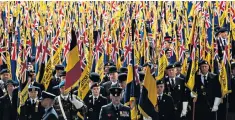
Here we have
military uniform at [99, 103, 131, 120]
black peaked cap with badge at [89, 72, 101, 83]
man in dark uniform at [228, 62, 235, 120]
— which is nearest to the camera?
military uniform at [99, 103, 131, 120]

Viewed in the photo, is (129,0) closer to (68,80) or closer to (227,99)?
(227,99)

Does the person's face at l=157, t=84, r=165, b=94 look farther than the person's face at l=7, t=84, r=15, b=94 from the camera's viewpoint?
No

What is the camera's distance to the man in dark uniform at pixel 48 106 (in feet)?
31.0

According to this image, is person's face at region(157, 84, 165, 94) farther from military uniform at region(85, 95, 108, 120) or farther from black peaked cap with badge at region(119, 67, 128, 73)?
black peaked cap with badge at region(119, 67, 128, 73)

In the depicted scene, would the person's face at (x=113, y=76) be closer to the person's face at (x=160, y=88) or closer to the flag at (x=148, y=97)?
the person's face at (x=160, y=88)

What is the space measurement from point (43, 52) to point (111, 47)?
3.25 m

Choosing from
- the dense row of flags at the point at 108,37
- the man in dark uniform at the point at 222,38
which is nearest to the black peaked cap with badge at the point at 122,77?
the dense row of flags at the point at 108,37

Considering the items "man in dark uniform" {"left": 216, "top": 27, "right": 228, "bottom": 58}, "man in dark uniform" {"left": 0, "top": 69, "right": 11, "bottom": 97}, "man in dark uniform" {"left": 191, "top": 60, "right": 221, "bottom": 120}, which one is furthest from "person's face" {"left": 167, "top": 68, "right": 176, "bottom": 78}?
"man in dark uniform" {"left": 0, "top": 69, "right": 11, "bottom": 97}

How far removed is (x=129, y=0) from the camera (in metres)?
23.2

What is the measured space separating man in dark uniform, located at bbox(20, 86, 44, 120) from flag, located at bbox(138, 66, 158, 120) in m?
2.22

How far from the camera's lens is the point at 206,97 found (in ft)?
37.3

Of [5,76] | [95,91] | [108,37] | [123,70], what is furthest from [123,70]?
[108,37]

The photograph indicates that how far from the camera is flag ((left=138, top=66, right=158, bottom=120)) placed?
9195 millimetres

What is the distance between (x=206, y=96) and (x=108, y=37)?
5011mm
